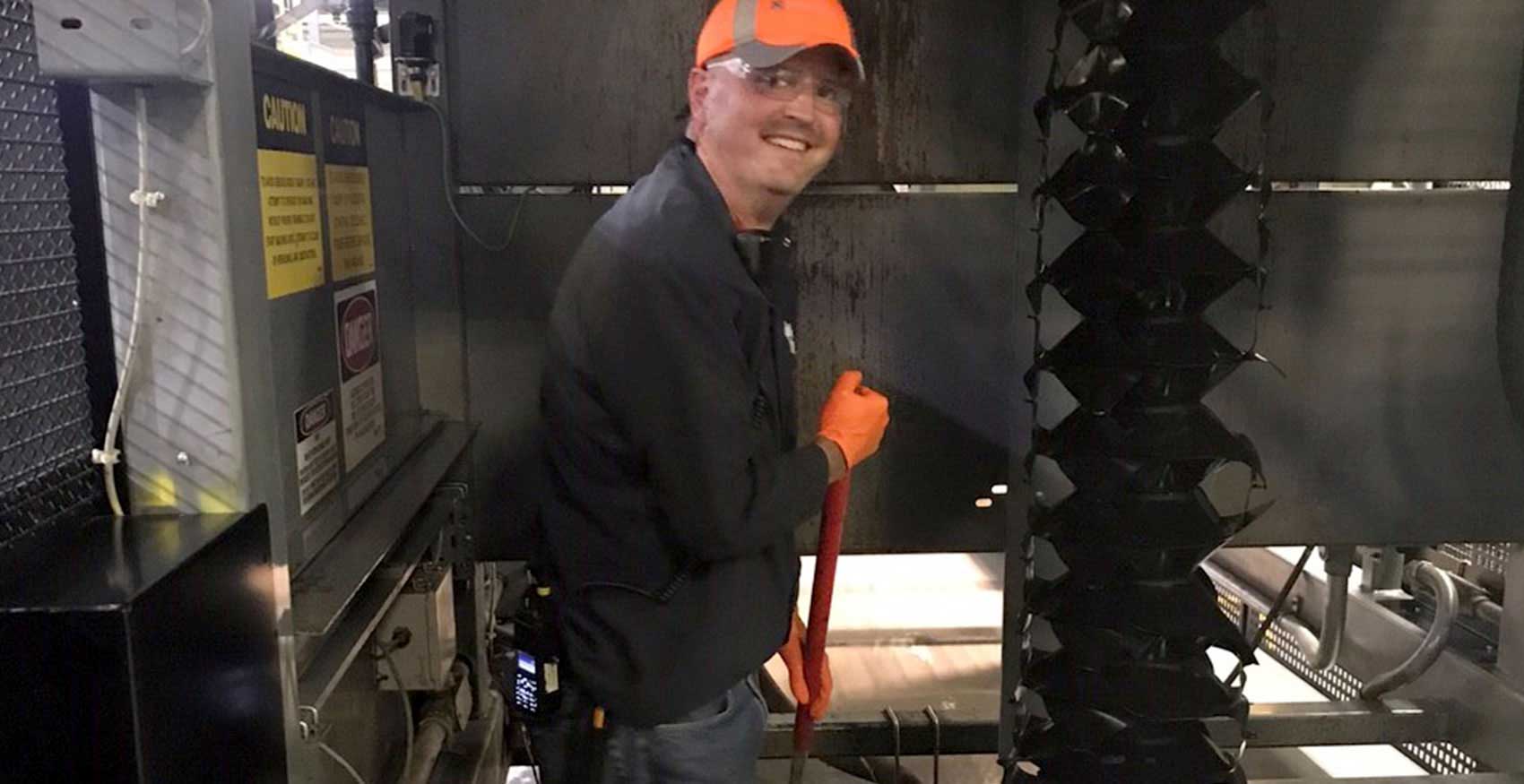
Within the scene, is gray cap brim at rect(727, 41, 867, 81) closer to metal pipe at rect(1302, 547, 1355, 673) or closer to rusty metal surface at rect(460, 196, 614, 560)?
rusty metal surface at rect(460, 196, 614, 560)

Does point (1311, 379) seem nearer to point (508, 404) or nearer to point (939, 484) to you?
point (939, 484)

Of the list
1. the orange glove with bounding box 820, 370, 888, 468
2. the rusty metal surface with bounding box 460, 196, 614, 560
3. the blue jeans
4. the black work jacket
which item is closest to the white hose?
the black work jacket

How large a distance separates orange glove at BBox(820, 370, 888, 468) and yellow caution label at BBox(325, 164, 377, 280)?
708mm

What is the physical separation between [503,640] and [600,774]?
289 mm

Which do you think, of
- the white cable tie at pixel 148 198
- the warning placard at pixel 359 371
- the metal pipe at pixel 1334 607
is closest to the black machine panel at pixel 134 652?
the white cable tie at pixel 148 198

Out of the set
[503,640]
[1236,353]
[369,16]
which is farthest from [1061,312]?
[369,16]

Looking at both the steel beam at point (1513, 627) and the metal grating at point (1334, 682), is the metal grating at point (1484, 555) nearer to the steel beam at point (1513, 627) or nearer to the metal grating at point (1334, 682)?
the steel beam at point (1513, 627)

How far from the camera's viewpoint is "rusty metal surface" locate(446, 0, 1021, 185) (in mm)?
1964

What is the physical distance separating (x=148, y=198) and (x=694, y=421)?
0.57m

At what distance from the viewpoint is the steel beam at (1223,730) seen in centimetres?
225

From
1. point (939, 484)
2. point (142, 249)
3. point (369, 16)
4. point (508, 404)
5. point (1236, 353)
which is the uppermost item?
point (369, 16)

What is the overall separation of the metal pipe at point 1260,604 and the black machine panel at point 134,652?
2228mm

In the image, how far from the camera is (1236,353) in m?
1.47

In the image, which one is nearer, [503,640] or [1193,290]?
[1193,290]
